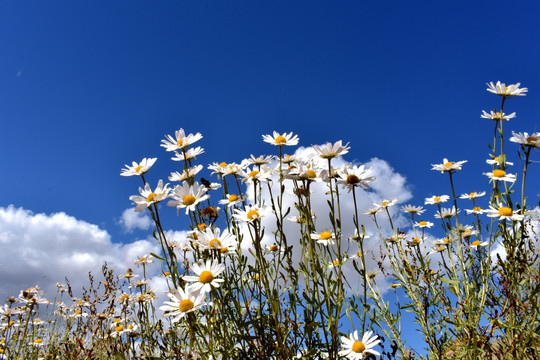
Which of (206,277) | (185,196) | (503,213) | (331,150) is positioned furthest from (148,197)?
(503,213)

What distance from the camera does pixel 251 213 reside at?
6.79 feet

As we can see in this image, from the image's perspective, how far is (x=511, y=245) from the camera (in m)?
2.37

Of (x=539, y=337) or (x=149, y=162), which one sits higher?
(x=149, y=162)

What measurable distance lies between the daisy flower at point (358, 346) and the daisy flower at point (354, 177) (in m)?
0.78

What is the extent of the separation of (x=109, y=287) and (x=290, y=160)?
2081 mm

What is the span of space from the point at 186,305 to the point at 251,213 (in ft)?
1.90

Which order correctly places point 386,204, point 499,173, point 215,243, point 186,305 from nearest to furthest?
1. point 186,305
2. point 215,243
3. point 499,173
4. point 386,204

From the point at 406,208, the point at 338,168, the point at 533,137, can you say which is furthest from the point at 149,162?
the point at 406,208


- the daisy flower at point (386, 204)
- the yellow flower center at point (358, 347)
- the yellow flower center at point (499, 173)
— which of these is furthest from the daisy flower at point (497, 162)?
the yellow flower center at point (358, 347)

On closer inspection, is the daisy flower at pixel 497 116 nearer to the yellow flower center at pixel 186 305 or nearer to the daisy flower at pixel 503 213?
the daisy flower at pixel 503 213

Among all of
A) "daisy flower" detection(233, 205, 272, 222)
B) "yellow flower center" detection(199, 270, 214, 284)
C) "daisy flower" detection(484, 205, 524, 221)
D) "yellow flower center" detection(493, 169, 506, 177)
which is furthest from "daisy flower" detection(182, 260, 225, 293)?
"yellow flower center" detection(493, 169, 506, 177)

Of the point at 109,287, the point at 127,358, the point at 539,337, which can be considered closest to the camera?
the point at 539,337

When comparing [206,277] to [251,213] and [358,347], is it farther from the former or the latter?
[358,347]

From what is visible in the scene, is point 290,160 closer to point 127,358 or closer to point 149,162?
point 149,162
